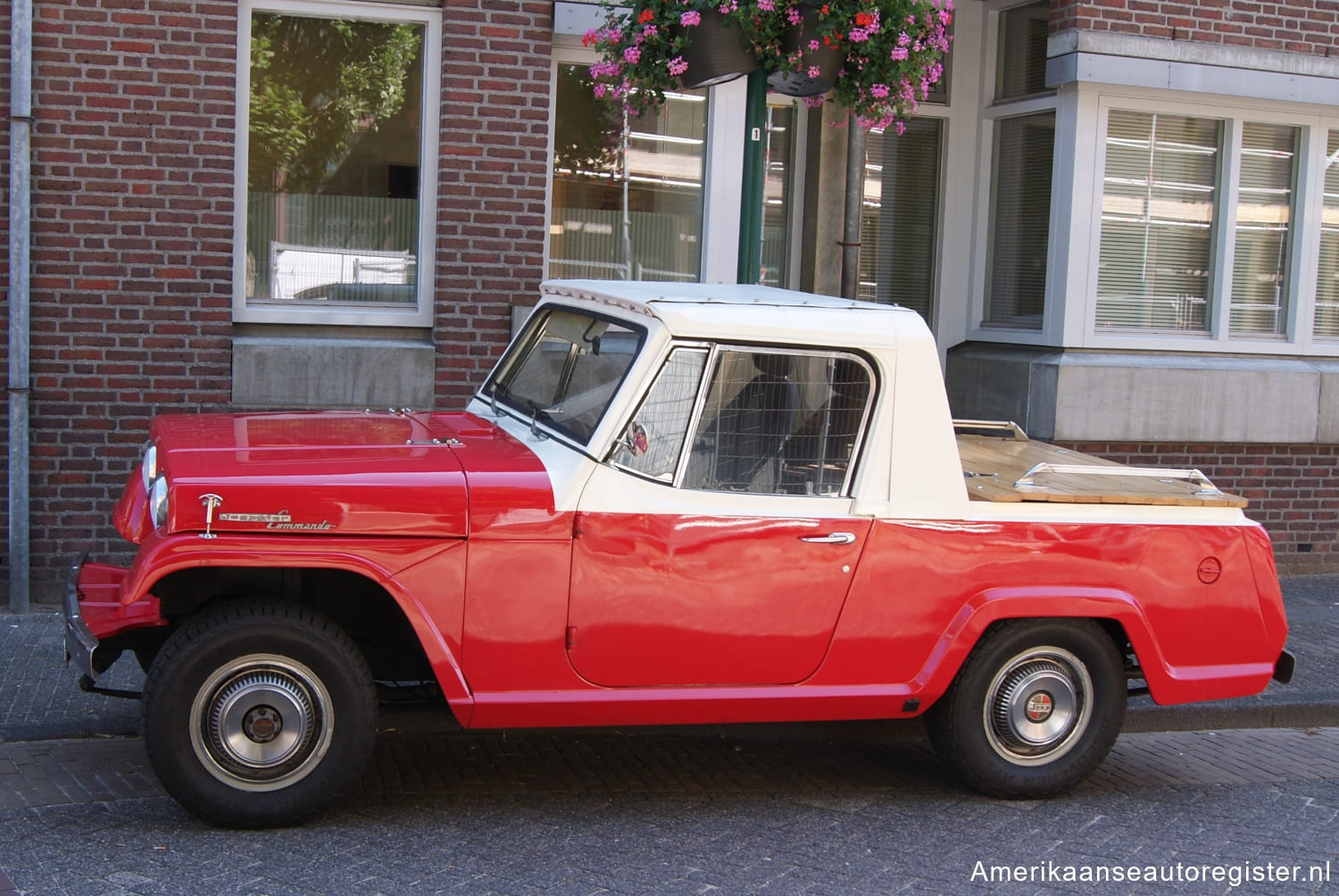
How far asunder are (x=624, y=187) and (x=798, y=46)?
9.12 ft

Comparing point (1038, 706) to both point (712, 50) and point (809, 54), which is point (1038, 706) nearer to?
point (809, 54)

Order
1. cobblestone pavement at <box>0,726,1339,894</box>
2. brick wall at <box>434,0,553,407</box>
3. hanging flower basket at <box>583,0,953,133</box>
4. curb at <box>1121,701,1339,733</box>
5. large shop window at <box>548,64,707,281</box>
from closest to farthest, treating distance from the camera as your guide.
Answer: cobblestone pavement at <box>0,726,1339,894</box> < hanging flower basket at <box>583,0,953,133</box> < curb at <box>1121,701,1339,733</box> < brick wall at <box>434,0,553,407</box> < large shop window at <box>548,64,707,281</box>

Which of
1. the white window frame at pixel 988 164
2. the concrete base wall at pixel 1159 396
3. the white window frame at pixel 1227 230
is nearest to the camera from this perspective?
the concrete base wall at pixel 1159 396

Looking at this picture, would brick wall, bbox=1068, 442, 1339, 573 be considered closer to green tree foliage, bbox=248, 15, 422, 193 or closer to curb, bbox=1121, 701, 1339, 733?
curb, bbox=1121, 701, 1339, 733

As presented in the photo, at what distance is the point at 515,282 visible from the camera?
8.33m

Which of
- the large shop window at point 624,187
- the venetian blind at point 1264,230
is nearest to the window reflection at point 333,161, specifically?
the large shop window at point 624,187

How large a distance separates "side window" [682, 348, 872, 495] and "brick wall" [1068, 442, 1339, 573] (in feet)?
16.5

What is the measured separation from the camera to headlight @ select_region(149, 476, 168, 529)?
14.9 ft

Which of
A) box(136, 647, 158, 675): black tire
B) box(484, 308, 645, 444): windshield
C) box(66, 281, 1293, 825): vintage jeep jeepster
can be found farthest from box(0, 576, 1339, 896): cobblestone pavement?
box(484, 308, 645, 444): windshield

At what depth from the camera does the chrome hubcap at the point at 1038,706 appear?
209 inches

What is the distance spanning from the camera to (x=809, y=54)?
6.21 metres

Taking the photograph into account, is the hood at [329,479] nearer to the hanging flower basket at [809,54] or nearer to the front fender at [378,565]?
the front fender at [378,565]

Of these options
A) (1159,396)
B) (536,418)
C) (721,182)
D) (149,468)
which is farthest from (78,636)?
(1159,396)

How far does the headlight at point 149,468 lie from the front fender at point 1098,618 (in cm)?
273
